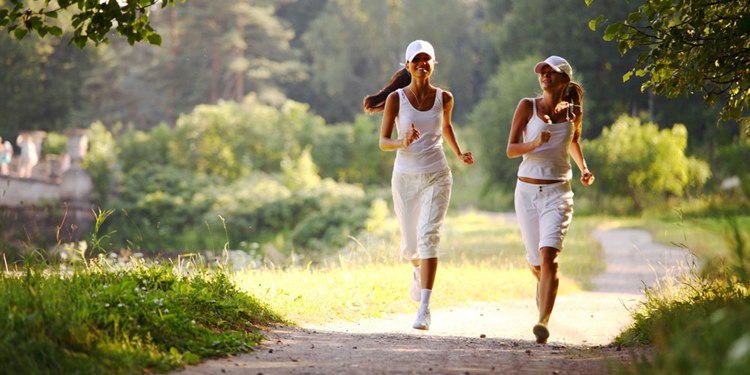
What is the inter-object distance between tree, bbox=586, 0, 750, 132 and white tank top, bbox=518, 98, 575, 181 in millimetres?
798

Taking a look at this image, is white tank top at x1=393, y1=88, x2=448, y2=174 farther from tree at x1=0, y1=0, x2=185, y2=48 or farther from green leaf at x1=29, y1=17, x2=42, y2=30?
green leaf at x1=29, y1=17, x2=42, y2=30

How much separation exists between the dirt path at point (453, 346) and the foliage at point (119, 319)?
24 centimetres

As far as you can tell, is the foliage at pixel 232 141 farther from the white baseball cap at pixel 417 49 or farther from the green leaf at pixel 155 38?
the green leaf at pixel 155 38

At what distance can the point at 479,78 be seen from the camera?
54.9 metres

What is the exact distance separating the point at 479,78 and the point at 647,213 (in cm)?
3227

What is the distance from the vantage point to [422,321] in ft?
18.9

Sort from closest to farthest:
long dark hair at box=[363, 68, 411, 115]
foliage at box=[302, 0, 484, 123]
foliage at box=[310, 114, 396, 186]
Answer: long dark hair at box=[363, 68, 411, 115] < foliage at box=[310, 114, 396, 186] < foliage at box=[302, 0, 484, 123]

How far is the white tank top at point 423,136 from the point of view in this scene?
578cm

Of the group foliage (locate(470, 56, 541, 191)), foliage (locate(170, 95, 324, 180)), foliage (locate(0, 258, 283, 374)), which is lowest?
foliage (locate(0, 258, 283, 374))

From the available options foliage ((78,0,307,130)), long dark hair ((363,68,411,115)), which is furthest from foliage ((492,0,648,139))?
long dark hair ((363,68,411,115))

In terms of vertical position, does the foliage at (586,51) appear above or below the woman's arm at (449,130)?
above

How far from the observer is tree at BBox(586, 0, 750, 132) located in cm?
543

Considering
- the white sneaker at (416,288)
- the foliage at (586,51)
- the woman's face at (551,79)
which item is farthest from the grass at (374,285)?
the foliage at (586,51)

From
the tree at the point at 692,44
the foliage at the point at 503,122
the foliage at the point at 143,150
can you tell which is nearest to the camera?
the tree at the point at 692,44
